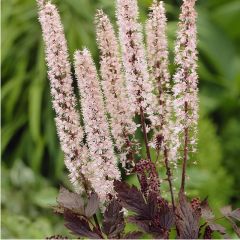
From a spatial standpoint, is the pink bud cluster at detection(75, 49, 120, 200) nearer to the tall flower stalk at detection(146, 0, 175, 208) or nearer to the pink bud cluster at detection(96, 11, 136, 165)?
the pink bud cluster at detection(96, 11, 136, 165)

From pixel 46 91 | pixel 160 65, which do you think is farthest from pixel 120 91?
pixel 46 91

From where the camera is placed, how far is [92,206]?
178 centimetres

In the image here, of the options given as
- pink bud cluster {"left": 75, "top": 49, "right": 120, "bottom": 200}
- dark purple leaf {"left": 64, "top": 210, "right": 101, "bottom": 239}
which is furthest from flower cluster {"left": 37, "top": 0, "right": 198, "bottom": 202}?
dark purple leaf {"left": 64, "top": 210, "right": 101, "bottom": 239}

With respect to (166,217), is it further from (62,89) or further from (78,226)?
(62,89)

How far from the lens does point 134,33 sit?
1.79 meters

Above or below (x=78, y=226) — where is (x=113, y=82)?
above

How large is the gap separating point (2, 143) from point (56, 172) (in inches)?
22.1

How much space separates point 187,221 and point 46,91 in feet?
11.5

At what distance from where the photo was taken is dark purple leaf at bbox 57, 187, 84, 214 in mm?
1805

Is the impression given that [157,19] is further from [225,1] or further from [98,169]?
[225,1]

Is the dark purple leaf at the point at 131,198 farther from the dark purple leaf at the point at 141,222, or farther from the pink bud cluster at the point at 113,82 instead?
the pink bud cluster at the point at 113,82

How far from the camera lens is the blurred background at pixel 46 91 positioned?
14.8 feet

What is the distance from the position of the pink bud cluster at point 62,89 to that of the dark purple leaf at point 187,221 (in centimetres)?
31

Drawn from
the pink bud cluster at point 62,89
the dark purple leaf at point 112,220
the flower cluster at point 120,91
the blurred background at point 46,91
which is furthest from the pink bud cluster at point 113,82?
the blurred background at point 46,91
